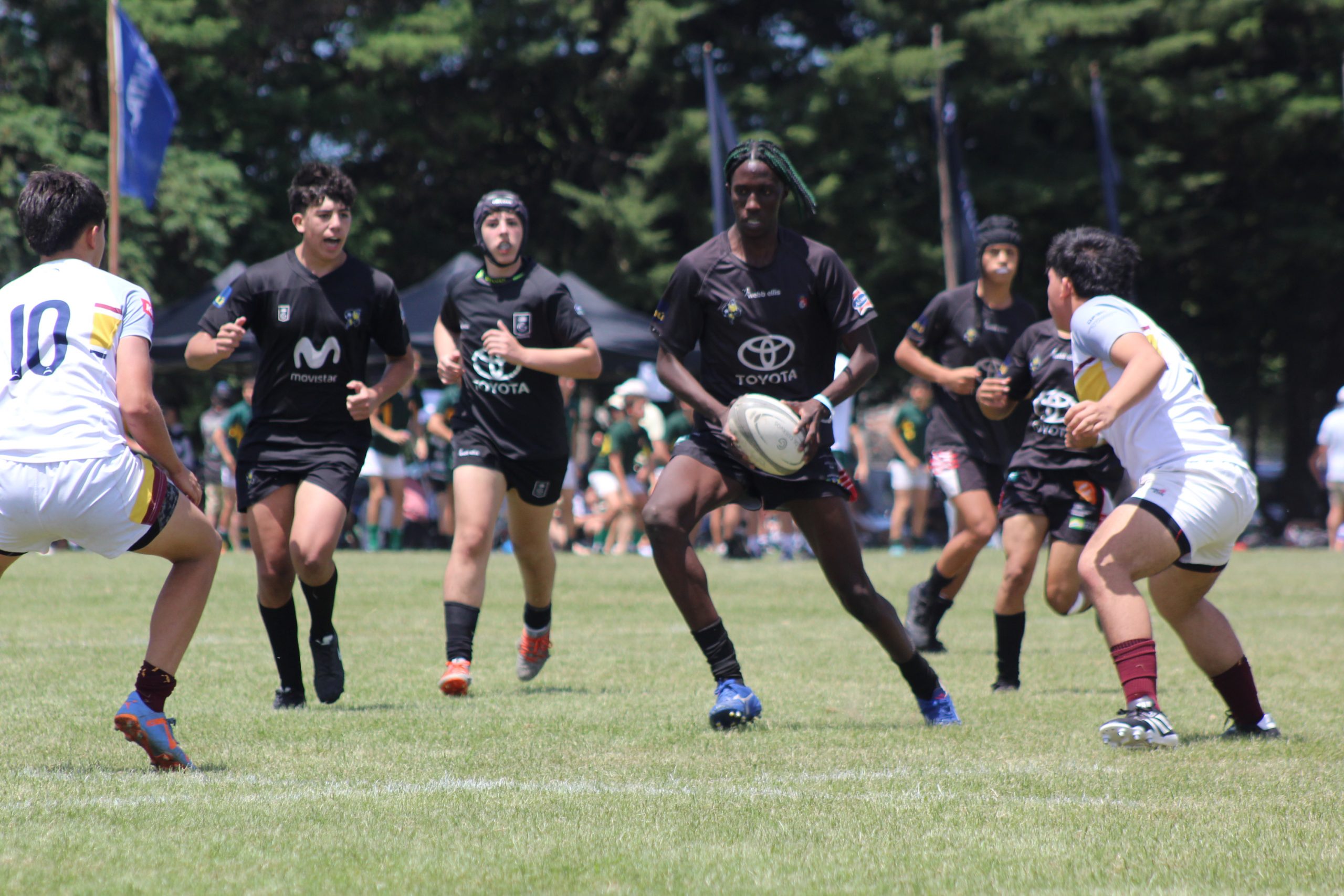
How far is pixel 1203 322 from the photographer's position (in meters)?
29.7

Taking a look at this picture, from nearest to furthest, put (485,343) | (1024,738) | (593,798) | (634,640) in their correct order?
1. (593,798)
2. (1024,738)
3. (485,343)
4. (634,640)

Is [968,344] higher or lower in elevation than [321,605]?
higher

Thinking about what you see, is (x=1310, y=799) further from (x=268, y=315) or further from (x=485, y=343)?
(x=268, y=315)

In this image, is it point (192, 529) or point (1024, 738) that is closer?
point (192, 529)

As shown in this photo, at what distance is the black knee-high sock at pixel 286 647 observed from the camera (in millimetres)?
6043

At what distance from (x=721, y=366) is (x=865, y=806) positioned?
2.19 m

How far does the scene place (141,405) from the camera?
14.2 feet

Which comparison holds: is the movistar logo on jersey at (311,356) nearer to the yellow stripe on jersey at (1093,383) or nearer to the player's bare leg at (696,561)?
the player's bare leg at (696,561)

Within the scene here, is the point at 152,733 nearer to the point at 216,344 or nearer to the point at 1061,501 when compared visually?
the point at 216,344

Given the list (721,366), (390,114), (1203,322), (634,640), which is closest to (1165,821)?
(721,366)

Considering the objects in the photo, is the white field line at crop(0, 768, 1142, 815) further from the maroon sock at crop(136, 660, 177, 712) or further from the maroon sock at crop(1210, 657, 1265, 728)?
the maroon sock at crop(1210, 657, 1265, 728)

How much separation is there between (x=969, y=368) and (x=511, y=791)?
4212 mm

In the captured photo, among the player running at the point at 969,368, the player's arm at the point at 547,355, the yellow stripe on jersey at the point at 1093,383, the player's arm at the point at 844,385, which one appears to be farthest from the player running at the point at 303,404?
the player running at the point at 969,368

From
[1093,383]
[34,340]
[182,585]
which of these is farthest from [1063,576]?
[34,340]
